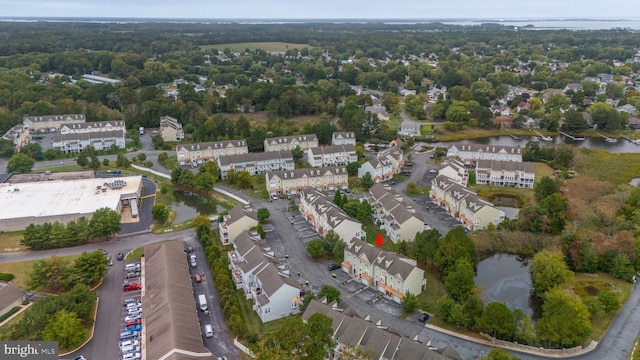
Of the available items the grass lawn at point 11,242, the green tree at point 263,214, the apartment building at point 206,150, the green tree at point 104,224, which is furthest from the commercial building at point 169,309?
the apartment building at point 206,150

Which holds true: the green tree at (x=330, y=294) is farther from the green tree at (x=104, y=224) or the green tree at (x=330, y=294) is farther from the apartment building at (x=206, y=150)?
the apartment building at (x=206, y=150)

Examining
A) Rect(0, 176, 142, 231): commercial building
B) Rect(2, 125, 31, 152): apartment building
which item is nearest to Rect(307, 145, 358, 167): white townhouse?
Rect(0, 176, 142, 231): commercial building

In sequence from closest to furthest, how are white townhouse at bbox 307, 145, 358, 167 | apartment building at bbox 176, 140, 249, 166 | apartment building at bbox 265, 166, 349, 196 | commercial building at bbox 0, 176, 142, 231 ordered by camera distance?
commercial building at bbox 0, 176, 142, 231
apartment building at bbox 265, 166, 349, 196
white townhouse at bbox 307, 145, 358, 167
apartment building at bbox 176, 140, 249, 166

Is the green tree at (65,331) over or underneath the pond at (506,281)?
over

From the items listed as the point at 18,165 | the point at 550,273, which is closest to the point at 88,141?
the point at 18,165

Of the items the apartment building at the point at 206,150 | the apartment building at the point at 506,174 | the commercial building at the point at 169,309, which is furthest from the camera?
the apartment building at the point at 206,150

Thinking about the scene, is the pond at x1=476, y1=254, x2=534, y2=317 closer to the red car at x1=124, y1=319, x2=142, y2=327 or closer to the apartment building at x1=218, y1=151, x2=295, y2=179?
the red car at x1=124, y1=319, x2=142, y2=327

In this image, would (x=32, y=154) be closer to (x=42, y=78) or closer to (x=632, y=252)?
(x=42, y=78)
